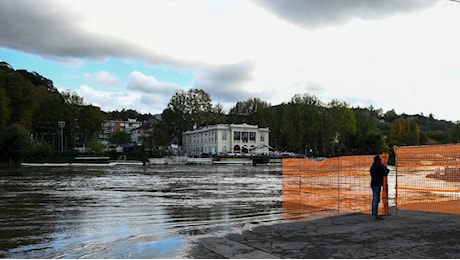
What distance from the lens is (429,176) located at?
14.1 metres

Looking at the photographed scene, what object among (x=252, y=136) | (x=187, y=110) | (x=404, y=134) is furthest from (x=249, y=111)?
(x=404, y=134)

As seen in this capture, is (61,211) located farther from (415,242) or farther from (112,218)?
(415,242)

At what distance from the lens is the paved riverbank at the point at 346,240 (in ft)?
26.2

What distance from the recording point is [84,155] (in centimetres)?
10762

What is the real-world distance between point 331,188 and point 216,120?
406ft

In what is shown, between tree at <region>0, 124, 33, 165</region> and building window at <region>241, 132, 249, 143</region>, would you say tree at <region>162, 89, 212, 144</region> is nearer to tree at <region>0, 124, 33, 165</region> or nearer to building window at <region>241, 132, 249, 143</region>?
building window at <region>241, 132, 249, 143</region>

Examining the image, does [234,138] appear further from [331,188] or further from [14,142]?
[331,188]

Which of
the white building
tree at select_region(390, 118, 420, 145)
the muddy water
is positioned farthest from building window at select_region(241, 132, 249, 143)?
the muddy water

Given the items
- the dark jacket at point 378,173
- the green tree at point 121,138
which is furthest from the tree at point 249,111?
the dark jacket at point 378,173

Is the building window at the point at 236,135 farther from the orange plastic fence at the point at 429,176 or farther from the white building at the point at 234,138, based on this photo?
the orange plastic fence at the point at 429,176

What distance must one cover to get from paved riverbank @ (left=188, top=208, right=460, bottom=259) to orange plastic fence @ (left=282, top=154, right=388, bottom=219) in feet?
6.89

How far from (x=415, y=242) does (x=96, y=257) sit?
6124mm

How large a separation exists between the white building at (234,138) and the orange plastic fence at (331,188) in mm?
110233

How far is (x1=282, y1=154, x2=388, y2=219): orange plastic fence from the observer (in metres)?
14.7
